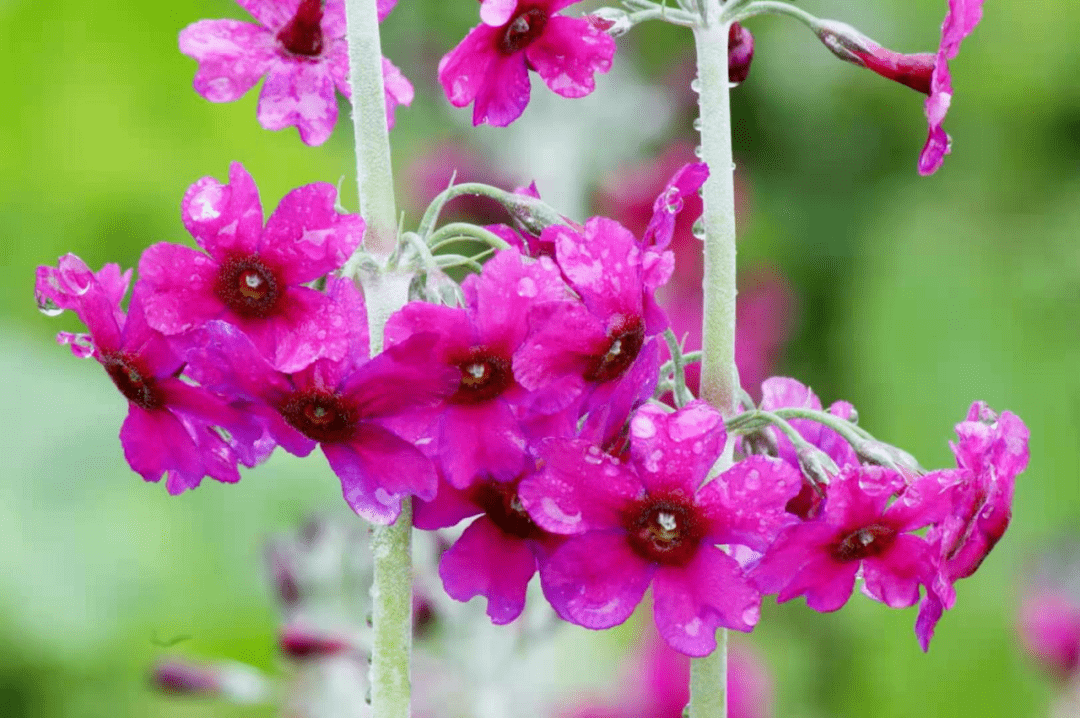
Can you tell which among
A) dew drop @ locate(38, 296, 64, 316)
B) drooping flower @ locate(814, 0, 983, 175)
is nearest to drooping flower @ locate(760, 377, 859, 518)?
drooping flower @ locate(814, 0, 983, 175)

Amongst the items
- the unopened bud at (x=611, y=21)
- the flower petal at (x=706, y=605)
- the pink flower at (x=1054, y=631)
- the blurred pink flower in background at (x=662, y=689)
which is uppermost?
the unopened bud at (x=611, y=21)

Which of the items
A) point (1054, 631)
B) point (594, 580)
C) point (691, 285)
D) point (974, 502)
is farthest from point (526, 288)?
point (691, 285)

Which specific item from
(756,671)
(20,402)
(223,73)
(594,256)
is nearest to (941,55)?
(594,256)

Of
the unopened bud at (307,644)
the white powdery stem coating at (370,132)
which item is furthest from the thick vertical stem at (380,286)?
the unopened bud at (307,644)

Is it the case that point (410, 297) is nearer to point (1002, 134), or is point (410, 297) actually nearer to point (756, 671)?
point (756, 671)

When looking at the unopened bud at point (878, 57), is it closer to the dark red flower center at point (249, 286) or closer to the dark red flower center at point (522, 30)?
the dark red flower center at point (522, 30)

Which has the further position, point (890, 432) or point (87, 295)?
point (890, 432)
